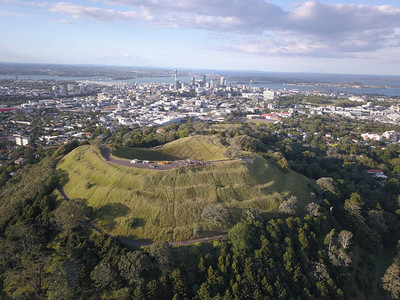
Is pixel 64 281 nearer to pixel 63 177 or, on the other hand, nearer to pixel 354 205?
pixel 63 177

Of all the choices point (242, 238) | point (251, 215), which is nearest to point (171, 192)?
point (251, 215)

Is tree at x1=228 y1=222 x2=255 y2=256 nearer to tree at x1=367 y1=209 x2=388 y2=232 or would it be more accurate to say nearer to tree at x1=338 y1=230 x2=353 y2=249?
tree at x1=338 y1=230 x2=353 y2=249

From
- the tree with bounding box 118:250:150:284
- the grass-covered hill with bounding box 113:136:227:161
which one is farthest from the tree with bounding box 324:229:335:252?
the tree with bounding box 118:250:150:284

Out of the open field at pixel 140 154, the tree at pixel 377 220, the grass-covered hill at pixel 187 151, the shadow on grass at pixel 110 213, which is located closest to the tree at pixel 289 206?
the grass-covered hill at pixel 187 151

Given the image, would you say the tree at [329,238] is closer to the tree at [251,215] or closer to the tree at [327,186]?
the tree at [251,215]

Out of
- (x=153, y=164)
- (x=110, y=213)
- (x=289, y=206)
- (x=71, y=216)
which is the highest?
(x=153, y=164)
